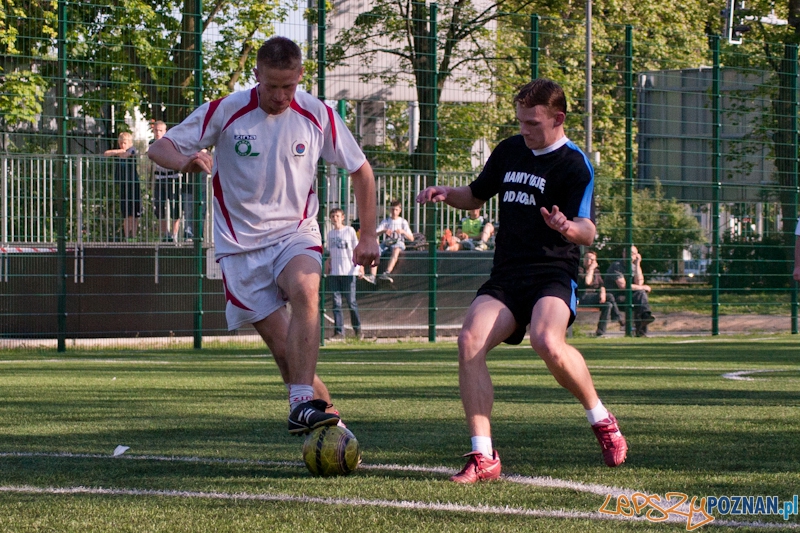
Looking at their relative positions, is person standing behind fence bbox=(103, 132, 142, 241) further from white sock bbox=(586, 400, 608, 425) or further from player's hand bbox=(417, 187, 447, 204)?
white sock bbox=(586, 400, 608, 425)

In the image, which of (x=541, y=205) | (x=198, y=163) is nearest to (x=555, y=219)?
(x=541, y=205)

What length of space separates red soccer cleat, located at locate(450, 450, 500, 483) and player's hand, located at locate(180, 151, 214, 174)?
182cm

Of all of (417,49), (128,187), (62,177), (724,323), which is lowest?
(724,323)

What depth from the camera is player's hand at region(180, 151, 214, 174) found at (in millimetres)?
5309

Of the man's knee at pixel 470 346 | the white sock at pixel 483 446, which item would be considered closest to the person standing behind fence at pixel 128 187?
the man's knee at pixel 470 346

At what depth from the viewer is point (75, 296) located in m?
14.8

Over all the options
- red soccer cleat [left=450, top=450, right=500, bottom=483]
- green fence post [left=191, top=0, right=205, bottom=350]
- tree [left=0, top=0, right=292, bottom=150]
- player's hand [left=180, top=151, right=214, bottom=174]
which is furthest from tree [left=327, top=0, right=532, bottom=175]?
red soccer cleat [left=450, top=450, right=500, bottom=483]

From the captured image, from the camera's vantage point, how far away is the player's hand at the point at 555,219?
489 centimetres

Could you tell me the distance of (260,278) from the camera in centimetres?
564

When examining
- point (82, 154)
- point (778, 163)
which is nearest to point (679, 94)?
point (778, 163)

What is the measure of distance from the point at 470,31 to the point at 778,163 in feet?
19.8

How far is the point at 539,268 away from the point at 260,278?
1.39 m

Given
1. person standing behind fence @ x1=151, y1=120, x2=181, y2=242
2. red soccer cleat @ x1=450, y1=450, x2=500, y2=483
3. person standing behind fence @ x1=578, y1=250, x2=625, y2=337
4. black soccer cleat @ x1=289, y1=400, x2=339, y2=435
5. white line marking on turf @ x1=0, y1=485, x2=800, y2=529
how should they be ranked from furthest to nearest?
person standing behind fence @ x1=578, y1=250, x2=625, y2=337 < person standing behind fence @ x1=151, y1=120, x2=181, y2=242 < black soccer cleat @ x1=289, y1=400, x2=339, y2=435 < red soccer cleat @ x1=450, y1=450, x2=500, y2=483 < white line marking on turf @ x1=0, y1=485, x2=800, y2=529

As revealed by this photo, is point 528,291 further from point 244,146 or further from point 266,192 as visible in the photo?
point 244,146
